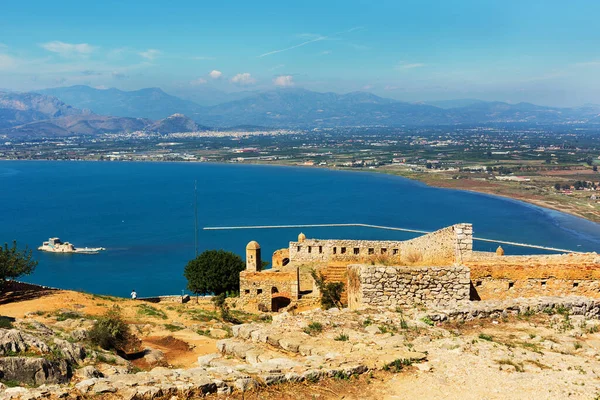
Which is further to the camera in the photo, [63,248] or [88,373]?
[63,248]

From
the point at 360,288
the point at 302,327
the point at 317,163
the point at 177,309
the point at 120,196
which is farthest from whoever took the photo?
the point at 317,163

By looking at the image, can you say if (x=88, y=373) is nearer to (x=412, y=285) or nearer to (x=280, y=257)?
(x=412, y=285)

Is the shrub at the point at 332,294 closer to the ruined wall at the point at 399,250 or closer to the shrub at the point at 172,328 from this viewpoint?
the ruined wall at the point at 399,250

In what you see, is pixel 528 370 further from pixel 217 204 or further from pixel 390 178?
pixel 390 178

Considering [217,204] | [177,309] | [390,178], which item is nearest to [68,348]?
[177,309]

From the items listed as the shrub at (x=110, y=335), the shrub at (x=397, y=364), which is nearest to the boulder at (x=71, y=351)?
the shrub at (x=110, y=335)

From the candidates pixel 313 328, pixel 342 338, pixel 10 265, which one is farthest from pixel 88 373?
pixel 10 265

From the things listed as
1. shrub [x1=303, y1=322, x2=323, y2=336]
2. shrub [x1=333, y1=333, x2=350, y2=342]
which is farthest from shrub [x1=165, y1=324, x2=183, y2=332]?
shrub [x1=333, y1=333, x2=350, y2=342]
